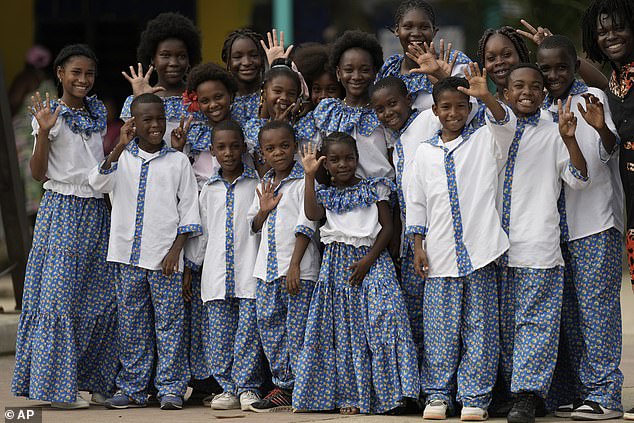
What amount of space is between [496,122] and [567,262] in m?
0.80

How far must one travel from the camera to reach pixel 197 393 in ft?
22.9

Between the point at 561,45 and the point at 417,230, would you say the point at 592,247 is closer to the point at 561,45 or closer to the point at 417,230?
the point at 417,230

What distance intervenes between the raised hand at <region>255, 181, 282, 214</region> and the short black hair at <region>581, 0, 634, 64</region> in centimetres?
176

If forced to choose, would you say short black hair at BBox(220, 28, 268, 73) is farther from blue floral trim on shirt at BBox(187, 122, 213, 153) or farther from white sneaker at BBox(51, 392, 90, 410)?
white sneaker at BBox(51, 392, 90, 410)

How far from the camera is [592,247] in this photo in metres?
5.88

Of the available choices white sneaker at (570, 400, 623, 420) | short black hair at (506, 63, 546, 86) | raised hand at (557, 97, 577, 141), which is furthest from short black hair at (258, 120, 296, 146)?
white sneaker at (570, 400, 623, 420)

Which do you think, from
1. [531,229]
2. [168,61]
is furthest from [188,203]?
[531,229]

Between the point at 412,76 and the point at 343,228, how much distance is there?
0.91 meters

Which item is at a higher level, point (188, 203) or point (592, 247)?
point (188, 203)

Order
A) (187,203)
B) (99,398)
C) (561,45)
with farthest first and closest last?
(99,398)
(187,203)
(561,45)

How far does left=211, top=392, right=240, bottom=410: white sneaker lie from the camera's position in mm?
6469

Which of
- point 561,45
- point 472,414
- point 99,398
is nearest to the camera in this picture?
point 472,414

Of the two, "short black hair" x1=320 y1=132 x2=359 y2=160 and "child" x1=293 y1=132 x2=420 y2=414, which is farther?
"short black hair" x1=320 y1=132 x2=359 y2=160

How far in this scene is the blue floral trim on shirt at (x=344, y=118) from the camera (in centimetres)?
637
